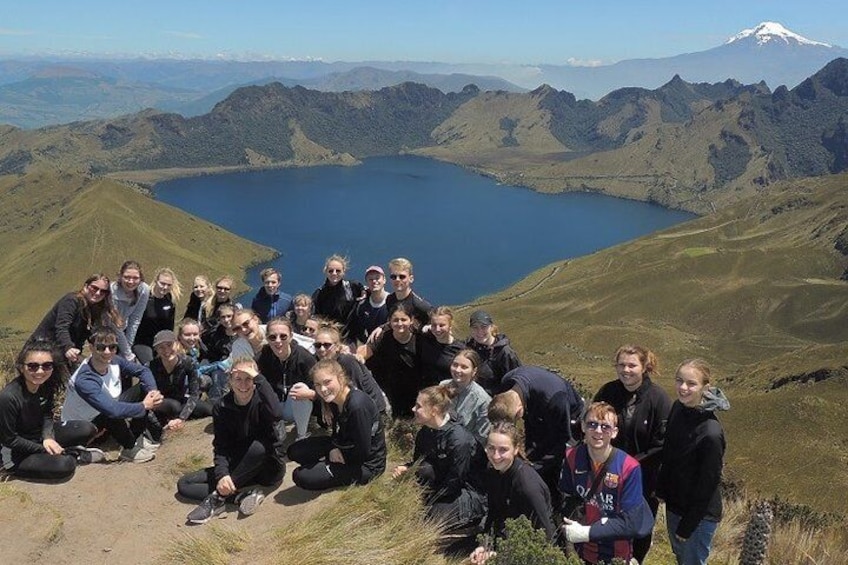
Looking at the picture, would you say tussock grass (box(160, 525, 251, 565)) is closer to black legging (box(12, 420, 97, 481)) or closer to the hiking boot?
black legging (box(12, 420, 97, 481))

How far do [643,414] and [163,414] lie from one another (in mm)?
7794

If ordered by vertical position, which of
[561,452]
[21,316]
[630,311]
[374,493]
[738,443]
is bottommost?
[21,316]

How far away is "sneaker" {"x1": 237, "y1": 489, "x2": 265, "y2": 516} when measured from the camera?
26.9 feet

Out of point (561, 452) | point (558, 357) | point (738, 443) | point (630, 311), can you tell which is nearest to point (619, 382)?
point (561, 452)

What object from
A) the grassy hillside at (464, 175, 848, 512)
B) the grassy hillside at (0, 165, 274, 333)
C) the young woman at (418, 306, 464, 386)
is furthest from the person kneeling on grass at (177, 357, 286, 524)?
the grassy hillside at (0, 165, 274, 333)

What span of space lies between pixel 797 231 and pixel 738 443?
13497 centimetres

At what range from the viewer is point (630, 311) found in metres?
116

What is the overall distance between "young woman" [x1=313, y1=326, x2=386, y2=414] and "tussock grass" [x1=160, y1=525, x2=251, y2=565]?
241cm

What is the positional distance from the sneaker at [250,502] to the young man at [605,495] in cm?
400

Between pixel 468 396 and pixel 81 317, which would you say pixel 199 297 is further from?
pixel 468 396

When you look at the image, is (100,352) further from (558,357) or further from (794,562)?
(558,357)

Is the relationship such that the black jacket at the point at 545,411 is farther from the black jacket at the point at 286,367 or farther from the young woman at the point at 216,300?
the young woman at the point at 216,300

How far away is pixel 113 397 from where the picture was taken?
984 centimetres

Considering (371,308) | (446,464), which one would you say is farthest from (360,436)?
(371,308)
